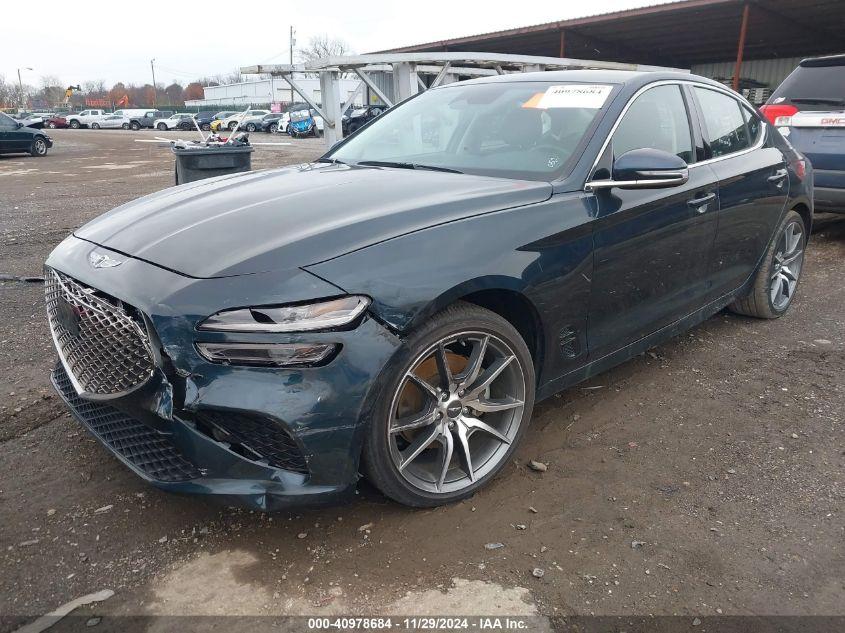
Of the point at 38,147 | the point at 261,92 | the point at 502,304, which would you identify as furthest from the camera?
the point at 261,92

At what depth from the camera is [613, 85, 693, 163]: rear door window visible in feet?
10.1

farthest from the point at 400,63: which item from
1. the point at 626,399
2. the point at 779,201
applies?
the point at 626,399

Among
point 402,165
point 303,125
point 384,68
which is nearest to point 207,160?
point 402,165

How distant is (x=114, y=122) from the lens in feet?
180

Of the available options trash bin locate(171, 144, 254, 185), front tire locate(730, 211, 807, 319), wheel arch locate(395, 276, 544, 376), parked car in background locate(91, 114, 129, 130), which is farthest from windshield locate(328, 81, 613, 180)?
parked car in background locate(91, 114, 129, 130)

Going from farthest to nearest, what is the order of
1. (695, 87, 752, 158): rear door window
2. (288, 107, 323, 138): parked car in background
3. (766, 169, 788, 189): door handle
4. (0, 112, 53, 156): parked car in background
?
(288, 107, 323, 138): parked car in background → (0, 112, 53, 156): parked car in background → (766, 169, 788, 189): door handle → (695, 87, 752, 158): rear door window

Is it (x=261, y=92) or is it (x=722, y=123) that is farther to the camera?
(x=261, y=92)

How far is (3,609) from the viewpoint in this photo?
6.67ft

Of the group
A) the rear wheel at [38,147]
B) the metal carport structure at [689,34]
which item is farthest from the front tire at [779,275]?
the rear wheel at [38,147]

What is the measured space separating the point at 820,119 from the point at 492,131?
4.70 m

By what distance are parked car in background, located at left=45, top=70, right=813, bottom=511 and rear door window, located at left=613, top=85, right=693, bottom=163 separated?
0.5 inches

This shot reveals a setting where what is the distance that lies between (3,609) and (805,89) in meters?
7.46

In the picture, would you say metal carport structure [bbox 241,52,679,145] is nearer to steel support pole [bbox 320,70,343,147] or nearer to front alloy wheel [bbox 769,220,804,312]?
steel support pole [bbox 320,70,343,147]

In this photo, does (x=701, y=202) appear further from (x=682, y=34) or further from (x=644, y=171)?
(x=682, y=34)
